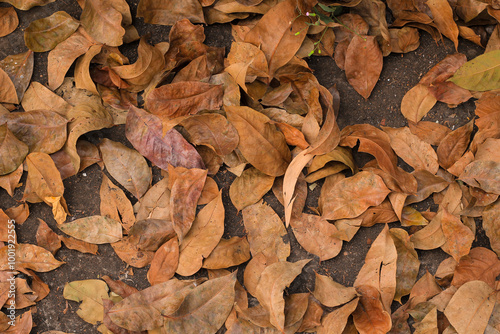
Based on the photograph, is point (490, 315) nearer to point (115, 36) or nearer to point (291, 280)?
point (291, 280)

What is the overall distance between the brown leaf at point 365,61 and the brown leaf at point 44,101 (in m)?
0.85

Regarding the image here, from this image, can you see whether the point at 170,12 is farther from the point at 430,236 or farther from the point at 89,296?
the point at 430,236

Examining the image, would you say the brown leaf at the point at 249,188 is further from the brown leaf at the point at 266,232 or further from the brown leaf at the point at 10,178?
the brown leaf at the point at 10,178

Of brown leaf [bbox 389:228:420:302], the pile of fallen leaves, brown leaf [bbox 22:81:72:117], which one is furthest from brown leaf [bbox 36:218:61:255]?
brown leaf [bbox 389:228:420:302]

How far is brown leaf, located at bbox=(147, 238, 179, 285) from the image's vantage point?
120 cm

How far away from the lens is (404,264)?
1.20 m

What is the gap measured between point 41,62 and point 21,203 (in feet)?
1.42

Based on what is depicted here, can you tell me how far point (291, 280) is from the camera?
1147mm

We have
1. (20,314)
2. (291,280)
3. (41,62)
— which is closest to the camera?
(291,280)

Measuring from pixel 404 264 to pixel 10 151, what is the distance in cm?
114

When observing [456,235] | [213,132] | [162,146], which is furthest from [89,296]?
[456,235]

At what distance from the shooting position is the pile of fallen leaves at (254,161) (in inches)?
46.2

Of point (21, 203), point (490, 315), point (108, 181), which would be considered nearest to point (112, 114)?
point (108, 181)

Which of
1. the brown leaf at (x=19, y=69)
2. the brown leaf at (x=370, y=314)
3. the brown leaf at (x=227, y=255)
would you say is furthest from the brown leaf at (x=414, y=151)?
the brown leaf at (x=19, y=69)
